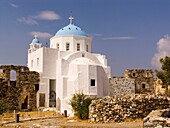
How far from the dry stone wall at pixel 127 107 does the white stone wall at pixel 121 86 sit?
1967 centimetres

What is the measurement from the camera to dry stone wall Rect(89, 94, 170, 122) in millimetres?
17219

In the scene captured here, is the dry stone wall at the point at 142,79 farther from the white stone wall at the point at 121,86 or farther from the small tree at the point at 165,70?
the small tree at the point at 165,70

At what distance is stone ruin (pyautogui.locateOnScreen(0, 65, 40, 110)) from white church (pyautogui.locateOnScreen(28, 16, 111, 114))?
789 mm

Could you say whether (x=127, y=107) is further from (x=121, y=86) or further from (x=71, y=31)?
(x=71, y=31)

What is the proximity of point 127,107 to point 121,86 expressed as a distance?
21628 mm

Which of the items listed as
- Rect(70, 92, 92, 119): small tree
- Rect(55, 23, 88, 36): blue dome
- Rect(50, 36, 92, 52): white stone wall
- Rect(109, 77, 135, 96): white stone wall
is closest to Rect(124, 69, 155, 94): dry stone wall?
Rect(109, 77, 135, 96): white stone wall

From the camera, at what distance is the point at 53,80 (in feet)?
122

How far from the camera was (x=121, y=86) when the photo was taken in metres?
38.8

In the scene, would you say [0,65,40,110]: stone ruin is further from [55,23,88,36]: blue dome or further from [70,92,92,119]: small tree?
[70,92,92,119]: small tree

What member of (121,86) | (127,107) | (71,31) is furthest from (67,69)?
(127,107)

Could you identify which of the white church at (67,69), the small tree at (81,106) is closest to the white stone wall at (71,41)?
the white church at (67,69)

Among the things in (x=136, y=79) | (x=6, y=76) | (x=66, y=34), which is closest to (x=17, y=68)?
(x=6, y=76)

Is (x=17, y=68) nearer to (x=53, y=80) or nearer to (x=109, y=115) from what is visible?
(x=53, y=80)

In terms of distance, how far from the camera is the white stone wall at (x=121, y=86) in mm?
37844
